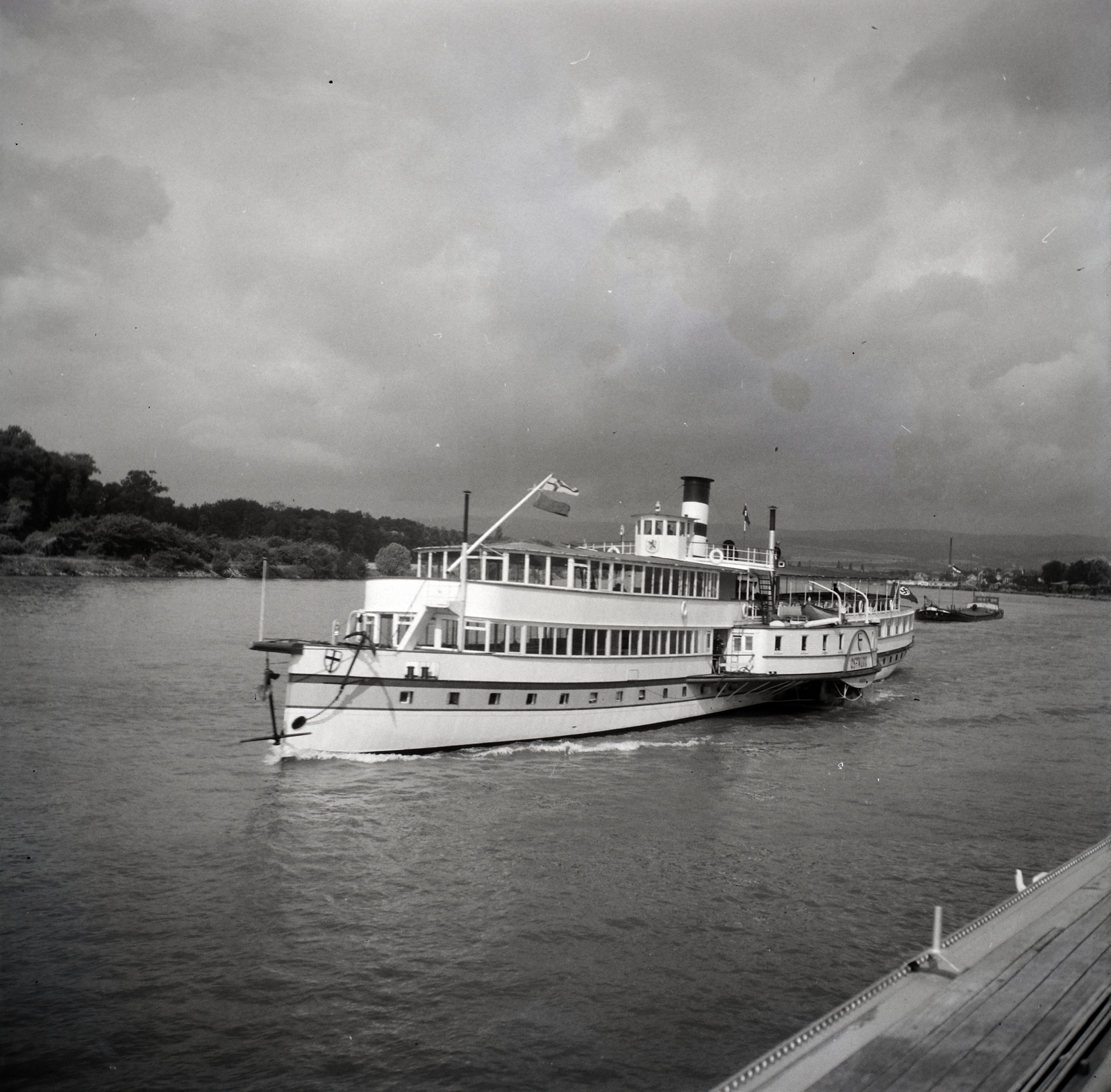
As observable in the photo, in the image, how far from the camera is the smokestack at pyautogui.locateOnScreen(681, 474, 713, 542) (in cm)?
3788

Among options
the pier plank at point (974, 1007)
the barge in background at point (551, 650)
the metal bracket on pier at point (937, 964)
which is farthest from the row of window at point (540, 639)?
the pier plank at point (974, 1007)

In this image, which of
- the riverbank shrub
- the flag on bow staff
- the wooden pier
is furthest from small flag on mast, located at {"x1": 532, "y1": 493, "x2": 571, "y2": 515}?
the riverbank shrub

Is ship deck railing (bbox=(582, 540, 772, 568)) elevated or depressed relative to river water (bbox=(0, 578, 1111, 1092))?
elevated

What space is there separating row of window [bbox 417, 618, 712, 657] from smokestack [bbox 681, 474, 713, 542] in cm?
884

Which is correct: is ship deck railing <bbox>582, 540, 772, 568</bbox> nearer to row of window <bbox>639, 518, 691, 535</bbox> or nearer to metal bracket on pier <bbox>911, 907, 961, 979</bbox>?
row of window <bbox>639, 518, 691, 535</bbox>

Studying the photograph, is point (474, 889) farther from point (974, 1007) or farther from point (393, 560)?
point (393, 560)

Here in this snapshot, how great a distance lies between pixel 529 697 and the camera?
1024 inches

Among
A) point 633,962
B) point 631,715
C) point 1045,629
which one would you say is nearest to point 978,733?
point 631,715

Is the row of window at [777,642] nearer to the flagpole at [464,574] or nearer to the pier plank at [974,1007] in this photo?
the flagpole at [464,574]

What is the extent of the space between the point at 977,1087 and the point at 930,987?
1.79 m

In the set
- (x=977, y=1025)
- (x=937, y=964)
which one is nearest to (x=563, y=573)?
(x=937, y=964)

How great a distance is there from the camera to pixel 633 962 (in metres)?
12.7

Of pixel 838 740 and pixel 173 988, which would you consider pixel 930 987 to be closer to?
pixel 173 988

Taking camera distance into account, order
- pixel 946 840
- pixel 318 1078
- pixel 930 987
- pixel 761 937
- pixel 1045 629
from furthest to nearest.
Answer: pixel 1045 629
pixel 946 840
pixel 761 937
pixel 318 1078
pixel 930 987
